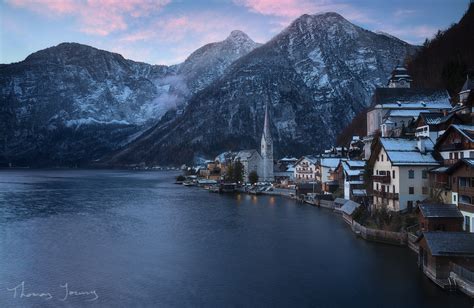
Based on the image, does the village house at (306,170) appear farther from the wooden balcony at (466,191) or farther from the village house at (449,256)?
the village house at (449,256)

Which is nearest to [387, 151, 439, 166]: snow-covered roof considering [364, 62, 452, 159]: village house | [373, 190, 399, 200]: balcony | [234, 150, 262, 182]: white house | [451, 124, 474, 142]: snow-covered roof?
[373, 190, 399, 200]: balcony

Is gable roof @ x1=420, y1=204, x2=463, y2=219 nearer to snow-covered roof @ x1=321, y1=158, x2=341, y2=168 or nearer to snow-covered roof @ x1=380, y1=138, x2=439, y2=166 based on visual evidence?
snow-covered roof @ x1=380, y1=138, x2=439, y2=166

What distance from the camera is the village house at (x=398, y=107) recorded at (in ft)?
204

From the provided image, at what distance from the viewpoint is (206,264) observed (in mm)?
32062

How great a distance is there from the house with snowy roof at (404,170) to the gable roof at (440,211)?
677 centimetres

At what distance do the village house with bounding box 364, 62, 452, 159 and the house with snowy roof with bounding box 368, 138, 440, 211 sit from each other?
1669 cm

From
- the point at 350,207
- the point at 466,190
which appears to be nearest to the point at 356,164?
the point at 350,207

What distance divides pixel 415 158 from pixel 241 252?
18.1m

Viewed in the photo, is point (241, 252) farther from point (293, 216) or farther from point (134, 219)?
point (134, 219)

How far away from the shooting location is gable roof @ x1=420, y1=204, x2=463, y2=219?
3048cm

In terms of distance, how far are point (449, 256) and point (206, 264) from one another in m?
16.6

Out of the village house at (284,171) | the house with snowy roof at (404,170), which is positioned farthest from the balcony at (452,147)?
the village house at (284,171)

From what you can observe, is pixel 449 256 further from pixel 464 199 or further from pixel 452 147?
pixel 452 147

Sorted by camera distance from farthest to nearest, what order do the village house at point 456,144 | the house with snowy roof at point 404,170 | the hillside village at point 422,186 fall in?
the house with snowy roof at point 404,170, the village house at point 456,144, the hillside village at point 422,186
